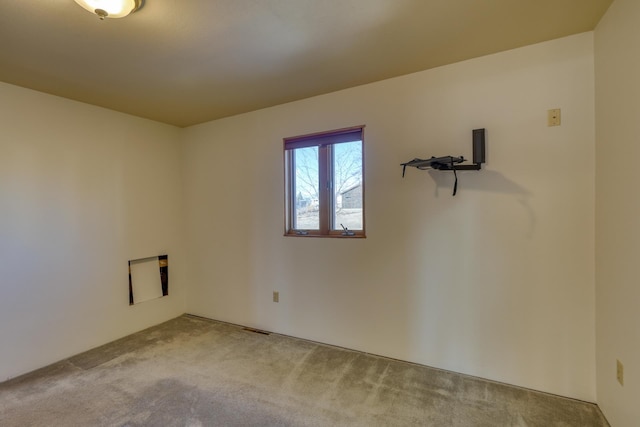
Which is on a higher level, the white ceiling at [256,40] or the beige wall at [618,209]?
the white ceiling at [256,40]

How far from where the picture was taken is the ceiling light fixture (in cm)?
146

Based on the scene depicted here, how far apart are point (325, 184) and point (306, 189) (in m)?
0.26

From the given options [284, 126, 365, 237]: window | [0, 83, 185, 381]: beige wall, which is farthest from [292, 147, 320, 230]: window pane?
[0, 83, 185, 381]: beige wall

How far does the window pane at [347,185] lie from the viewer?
272 cm

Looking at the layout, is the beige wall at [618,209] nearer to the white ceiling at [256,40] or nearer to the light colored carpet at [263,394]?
the white ceiling at [256,40]

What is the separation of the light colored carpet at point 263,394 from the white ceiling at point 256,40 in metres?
2.34

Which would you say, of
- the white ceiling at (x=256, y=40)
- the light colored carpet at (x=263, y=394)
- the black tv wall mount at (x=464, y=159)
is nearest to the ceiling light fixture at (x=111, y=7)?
the white ceiling at (x=256, y=40)

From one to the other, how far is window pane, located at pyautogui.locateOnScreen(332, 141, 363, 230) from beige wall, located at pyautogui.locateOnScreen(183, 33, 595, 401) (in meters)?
0.14

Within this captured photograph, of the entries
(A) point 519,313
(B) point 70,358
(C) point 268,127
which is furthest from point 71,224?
(A) point 519,313

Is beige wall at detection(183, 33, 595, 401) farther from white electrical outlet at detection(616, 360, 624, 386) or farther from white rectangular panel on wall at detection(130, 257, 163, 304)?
white rectangular panel on wall at detection(130, 257, 163, 304)

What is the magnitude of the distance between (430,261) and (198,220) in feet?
8.91

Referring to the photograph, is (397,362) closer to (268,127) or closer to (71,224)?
(268,127)

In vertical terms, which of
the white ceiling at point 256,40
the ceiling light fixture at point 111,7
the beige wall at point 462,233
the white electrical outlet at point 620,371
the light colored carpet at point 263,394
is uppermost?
the white ceiling at point 256,40

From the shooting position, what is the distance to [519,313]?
2090mm
